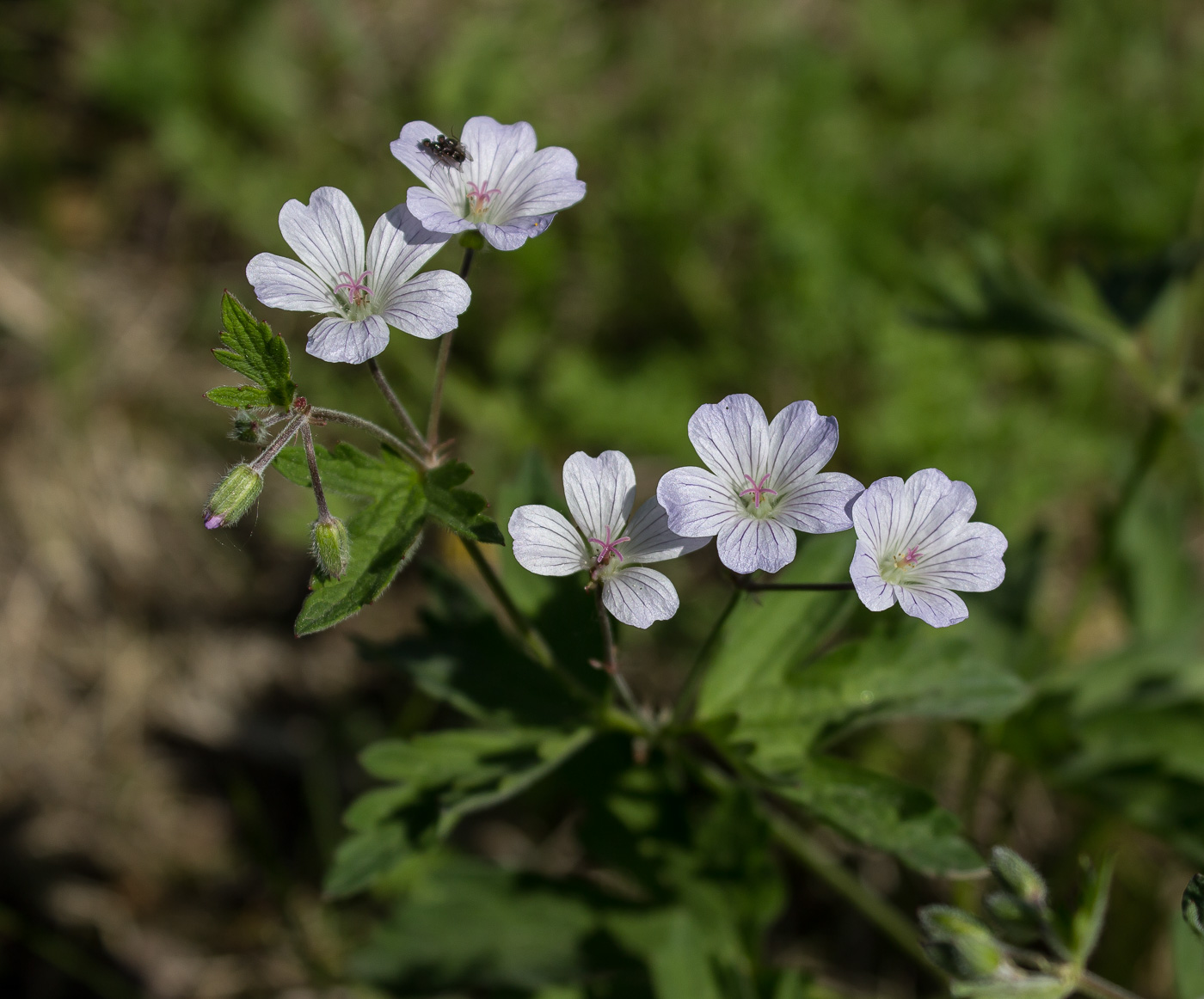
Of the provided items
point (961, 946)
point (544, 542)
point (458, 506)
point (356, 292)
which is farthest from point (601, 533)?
point (961, 946)

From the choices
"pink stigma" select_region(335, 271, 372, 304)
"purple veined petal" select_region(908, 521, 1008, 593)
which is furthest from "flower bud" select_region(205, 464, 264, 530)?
"purple veined petal" select_region(908, 521, 1008, 593)

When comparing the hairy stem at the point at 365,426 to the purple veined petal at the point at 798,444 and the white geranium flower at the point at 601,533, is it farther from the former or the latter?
the purple veined petal at the point at 798,444

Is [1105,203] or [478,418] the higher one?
[1105,203]

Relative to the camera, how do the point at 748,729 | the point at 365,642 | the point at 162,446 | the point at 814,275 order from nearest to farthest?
1. the point at 748,729
2. the point at 365,642
3. the point at 814,275
4. the point at 162,446

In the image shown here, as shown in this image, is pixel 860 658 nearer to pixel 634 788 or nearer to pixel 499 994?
pixel 634 788

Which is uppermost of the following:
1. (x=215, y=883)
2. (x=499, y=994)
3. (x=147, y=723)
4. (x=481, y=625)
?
(x=481, y=625)

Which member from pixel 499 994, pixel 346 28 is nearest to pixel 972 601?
pixel 499 994

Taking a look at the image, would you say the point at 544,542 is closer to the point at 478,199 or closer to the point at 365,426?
the point at 365,426

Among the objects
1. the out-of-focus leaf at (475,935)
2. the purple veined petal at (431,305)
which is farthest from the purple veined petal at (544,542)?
the out-of-focus leaf at (475,935)
